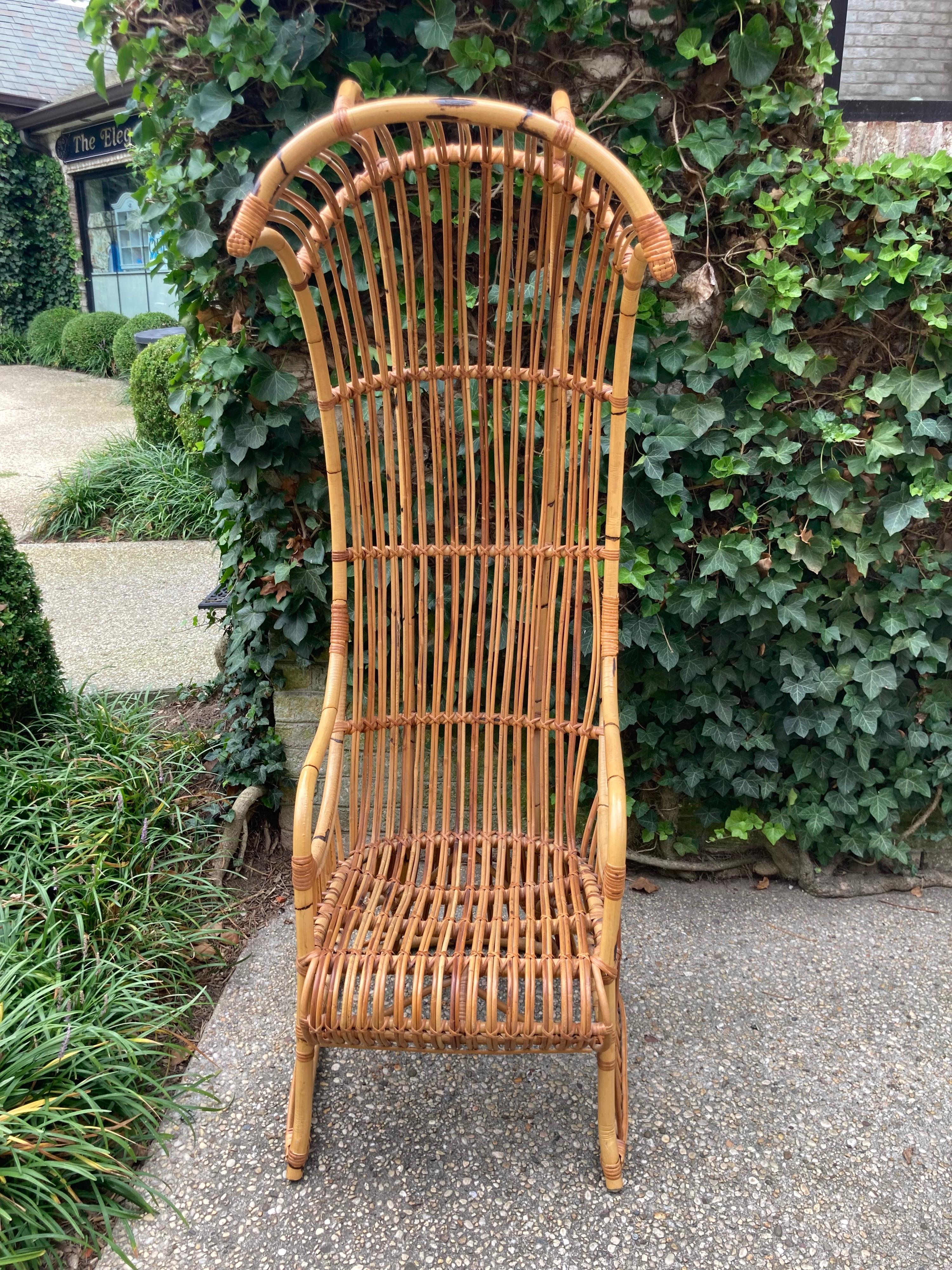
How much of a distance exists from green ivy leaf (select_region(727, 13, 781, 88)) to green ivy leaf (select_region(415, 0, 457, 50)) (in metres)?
0.62

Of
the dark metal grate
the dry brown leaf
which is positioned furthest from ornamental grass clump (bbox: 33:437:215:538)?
the dry brown leaf

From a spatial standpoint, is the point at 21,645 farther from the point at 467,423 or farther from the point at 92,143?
the point at 92,143

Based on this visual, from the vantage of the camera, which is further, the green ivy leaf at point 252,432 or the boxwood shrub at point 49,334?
the boxwood shrub at point 49,334

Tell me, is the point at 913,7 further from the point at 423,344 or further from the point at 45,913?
the point at 45,913

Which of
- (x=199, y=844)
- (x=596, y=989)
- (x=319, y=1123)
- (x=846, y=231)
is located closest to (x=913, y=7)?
(x=846, y=231)

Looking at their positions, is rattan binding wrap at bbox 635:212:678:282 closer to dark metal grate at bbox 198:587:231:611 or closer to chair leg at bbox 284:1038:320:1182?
chair leg at bbox 284:1038:320:1182

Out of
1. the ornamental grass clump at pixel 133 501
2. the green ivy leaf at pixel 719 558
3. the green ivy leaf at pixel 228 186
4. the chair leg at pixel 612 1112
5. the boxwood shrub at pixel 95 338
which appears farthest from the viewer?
the boxwood shrub at pixel 95 338

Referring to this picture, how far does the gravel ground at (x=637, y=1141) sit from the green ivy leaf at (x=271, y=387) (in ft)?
4.38

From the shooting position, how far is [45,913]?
175 centimetres

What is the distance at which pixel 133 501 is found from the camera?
5.03m

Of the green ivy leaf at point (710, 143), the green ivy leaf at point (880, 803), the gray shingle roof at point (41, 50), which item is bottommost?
the green ivy leaf at point (880, 803)

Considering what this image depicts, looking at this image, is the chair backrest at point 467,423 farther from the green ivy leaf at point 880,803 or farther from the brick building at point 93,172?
the brick building at point 93,172

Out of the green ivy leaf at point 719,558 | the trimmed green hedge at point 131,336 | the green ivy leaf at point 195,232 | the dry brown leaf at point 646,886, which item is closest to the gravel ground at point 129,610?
the green ivy leaf at point 195,232

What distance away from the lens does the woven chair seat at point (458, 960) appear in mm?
1305
